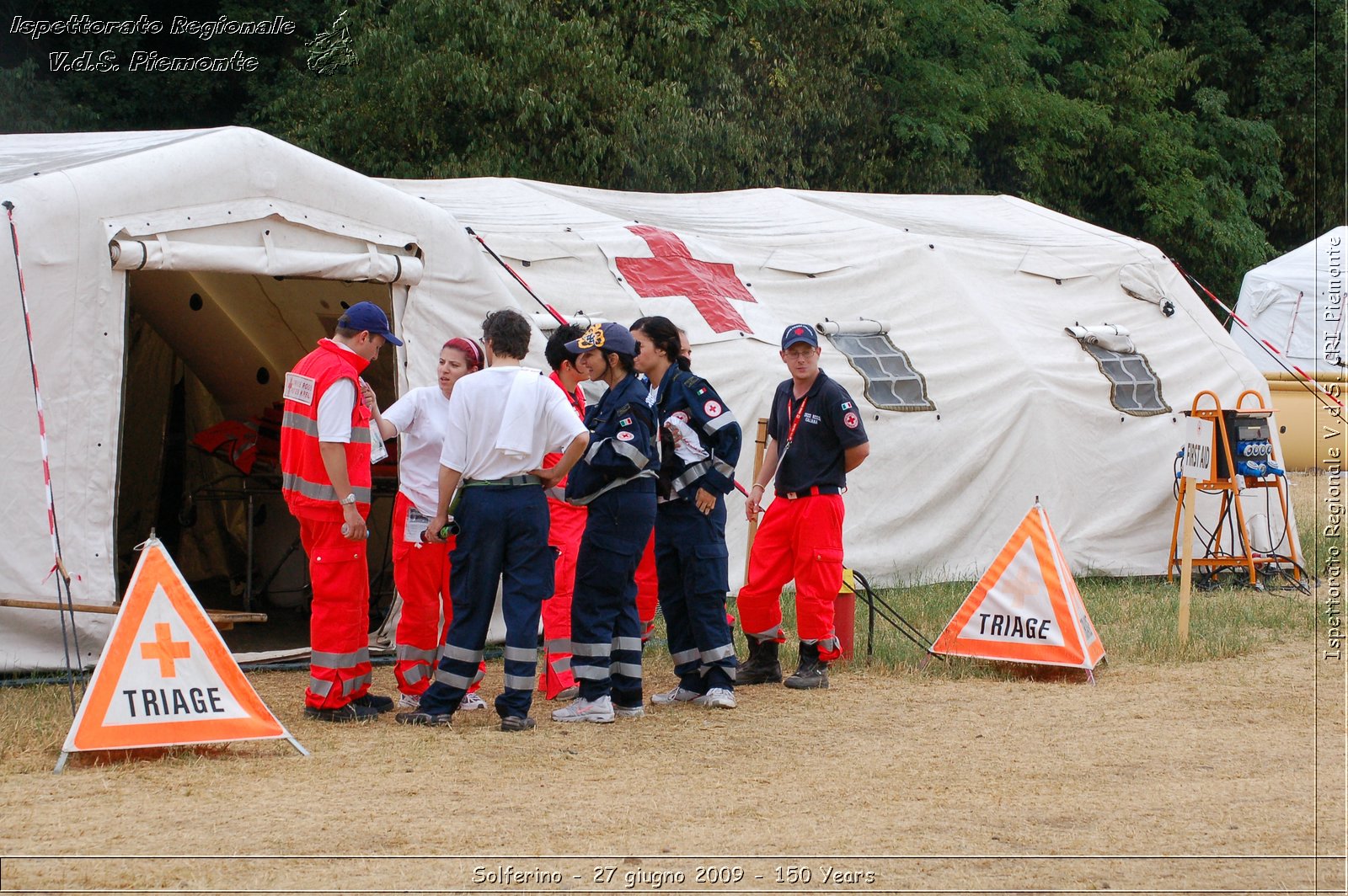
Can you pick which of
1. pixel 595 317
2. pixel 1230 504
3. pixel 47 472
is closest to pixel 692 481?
pixel 47 472

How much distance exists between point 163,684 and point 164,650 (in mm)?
134

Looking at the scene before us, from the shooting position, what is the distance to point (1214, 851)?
479cm

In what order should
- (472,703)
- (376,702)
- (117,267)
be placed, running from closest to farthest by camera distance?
(376,702) < (472,703) < (117,267)

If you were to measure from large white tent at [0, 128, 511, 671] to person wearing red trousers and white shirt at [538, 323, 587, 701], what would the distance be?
1567 millimetres

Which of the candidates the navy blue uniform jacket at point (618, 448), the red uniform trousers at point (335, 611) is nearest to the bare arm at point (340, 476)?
the red uniform trousers at point (335, 611)

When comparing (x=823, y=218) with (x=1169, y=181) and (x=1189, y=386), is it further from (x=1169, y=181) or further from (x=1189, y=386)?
(x=1169, y=181)

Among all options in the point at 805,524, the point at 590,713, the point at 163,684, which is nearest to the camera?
the point at 163,684

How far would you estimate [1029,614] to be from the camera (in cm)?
797

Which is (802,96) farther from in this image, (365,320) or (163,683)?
(163,683)

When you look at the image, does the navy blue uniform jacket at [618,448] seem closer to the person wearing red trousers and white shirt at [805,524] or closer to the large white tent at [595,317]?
the person wearing red trousers and white shirt at [805,524]

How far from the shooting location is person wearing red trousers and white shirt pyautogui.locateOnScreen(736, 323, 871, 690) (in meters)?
7.50

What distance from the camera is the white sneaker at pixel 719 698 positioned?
23.3ft

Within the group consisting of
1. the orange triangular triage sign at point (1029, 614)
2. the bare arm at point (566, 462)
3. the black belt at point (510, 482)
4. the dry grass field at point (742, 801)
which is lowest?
the dry grass field at point (742, 801)

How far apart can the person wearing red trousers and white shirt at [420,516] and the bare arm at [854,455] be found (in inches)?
74.9
